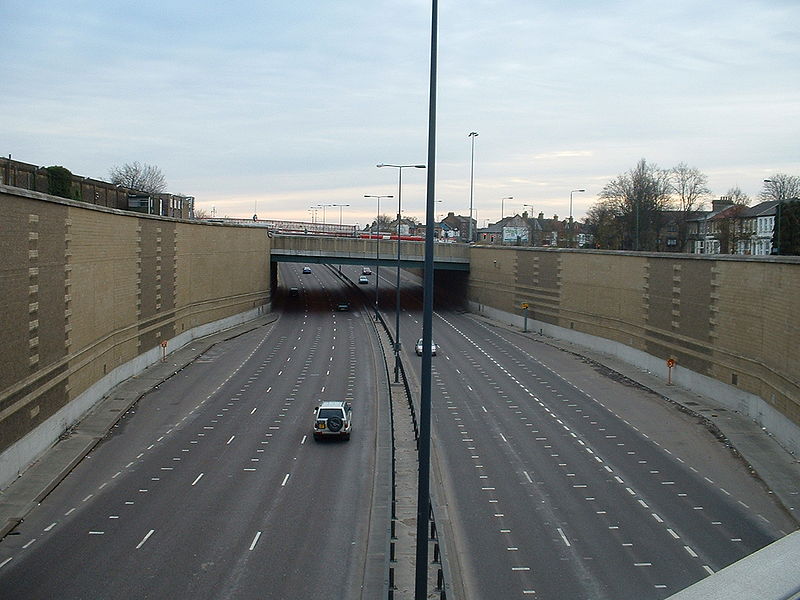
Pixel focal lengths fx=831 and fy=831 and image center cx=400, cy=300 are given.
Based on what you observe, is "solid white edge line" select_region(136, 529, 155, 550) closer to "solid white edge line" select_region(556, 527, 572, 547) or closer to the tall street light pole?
the tall street light pole

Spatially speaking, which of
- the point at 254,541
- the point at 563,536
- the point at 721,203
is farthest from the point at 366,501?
the point at 721,203

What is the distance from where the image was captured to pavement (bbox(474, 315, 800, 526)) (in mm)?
24750

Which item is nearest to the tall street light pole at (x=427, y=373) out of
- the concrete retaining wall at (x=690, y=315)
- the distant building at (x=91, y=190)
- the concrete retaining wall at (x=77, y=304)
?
the concrete retaining wall at (x=77, y=304)

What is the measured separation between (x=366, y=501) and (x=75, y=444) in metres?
12.0

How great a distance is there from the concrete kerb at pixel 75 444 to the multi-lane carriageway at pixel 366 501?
0.54m

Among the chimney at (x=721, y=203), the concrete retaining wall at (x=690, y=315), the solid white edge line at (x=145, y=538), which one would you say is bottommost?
the solid white edge line at (x=145, y=538)

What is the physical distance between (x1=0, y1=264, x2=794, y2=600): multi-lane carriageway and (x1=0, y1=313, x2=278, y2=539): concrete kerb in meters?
0.54

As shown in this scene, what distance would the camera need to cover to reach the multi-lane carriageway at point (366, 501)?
17.4m

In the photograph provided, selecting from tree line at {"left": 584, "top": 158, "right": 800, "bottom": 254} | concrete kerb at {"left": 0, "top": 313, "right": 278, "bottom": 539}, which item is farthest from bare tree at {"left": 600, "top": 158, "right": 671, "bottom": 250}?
concrete kerb at {"left": 0, "top": 313, "right": 278, "bottom": 539}

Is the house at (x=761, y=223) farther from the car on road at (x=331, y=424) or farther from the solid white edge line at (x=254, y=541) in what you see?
the solid white edge line at (x=254, y=541)

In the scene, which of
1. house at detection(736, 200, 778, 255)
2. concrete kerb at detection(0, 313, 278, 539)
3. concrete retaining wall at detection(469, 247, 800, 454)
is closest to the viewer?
concrete kerb at detection(0, 313, 278, 539)

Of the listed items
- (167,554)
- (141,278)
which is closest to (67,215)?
(141,278)

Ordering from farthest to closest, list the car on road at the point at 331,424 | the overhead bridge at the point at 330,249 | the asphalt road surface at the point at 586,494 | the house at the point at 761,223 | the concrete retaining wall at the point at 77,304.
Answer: the house at the point at 761,223 → the overhead bridge at the point at 330,249 → the car on road at the point at 331,424 → the concrete retaining wall at the point at 77,304 → the asphalt road surface at the point at 586,494

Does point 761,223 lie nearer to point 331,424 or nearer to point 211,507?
point 331,424
